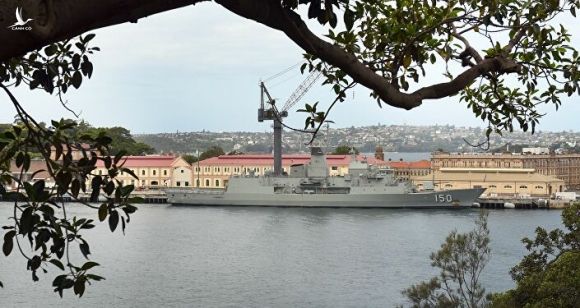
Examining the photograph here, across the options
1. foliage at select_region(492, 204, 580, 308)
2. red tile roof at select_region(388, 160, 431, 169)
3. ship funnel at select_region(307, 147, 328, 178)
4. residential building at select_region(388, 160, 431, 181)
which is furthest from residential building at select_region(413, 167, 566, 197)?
foliage at select_region(492, 204, 580, 308)

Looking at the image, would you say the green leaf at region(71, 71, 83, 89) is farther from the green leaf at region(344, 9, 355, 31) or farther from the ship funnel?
the ship funnel

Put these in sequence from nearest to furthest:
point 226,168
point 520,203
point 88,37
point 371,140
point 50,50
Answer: point 88,37, point 50,50, point 520,203, point 226,168, point 371,140

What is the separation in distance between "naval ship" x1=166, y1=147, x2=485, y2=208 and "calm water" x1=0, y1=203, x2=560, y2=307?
19.5 ft

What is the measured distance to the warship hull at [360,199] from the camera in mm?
34781

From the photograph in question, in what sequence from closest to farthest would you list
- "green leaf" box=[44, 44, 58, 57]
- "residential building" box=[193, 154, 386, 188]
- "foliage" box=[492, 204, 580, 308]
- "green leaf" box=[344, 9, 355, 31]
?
"green leaf" box=[344, 9, 355, 31] → "green leaf" box=[44, 44, 58, 57] → "foliage" box=[492, 204, 580, 308] → "residential building" box=[193, 154, 386, 188]

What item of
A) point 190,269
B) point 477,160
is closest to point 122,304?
point 190,269

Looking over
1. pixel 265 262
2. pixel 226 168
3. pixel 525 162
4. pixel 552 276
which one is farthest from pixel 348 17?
pixel 525 162

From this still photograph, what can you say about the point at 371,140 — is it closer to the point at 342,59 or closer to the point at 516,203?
the point at 516,203

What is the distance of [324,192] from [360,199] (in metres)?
1.92

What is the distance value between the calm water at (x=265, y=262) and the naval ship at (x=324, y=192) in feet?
19.5

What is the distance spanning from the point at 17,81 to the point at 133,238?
19.8 meters

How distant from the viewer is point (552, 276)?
20.0ft

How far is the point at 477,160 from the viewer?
165ft

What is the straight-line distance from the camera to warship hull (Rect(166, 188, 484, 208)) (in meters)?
34.8
